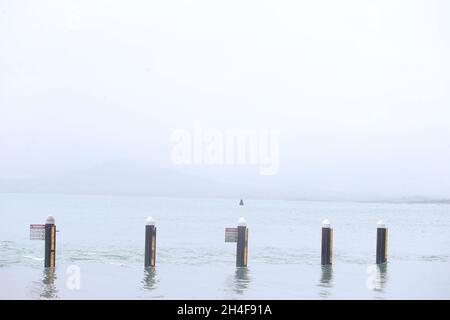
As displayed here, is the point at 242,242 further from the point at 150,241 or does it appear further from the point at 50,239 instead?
the point at 50,239

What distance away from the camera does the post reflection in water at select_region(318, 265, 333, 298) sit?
20016 millimetres

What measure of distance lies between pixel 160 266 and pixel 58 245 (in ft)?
42.4

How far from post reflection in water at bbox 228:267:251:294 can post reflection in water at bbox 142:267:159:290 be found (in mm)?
1906

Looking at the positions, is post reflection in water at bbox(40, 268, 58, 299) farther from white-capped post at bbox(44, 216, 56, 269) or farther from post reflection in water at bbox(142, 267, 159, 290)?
post reflection in water at bbox(142, 267, 159, 290)

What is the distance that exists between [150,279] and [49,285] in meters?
2.88

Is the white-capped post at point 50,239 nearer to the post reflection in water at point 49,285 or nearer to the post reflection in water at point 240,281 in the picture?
the post reflection in water at point 49,285

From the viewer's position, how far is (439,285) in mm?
22688

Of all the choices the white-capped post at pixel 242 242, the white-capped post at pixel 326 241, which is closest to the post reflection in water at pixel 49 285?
the white-capped post at pixel 242 242

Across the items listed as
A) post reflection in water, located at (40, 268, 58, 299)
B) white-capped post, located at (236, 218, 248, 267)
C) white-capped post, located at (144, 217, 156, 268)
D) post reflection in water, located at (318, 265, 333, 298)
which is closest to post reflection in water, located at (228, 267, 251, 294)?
white-capped post, located at (236, 218, 248, 267)

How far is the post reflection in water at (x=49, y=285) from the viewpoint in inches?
721

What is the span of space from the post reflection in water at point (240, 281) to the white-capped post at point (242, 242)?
254 mm

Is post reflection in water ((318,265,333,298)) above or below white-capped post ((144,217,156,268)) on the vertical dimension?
below
